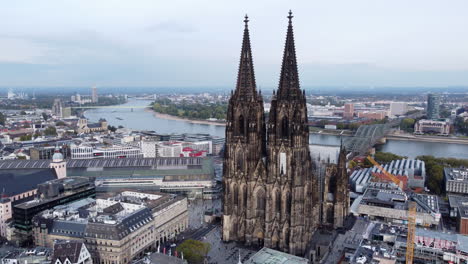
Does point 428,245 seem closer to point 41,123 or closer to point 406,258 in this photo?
point 406,258

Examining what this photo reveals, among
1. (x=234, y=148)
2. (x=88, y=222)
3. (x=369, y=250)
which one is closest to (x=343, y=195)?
(x=369, y=250)

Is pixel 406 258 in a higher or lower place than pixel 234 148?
lower

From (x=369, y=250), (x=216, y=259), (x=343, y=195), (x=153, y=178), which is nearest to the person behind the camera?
(x=369, y=250)

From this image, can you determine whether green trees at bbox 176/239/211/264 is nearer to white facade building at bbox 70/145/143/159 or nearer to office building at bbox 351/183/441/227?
office building at bbox 351/183/441/227

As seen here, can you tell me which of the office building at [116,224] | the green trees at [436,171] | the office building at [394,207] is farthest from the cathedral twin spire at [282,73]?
the green trees at [436,171]

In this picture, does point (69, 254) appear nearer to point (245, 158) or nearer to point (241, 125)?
point (245, 158)
